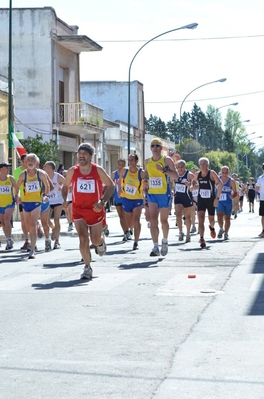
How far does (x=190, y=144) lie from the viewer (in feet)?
399

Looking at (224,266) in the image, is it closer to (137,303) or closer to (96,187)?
(96,187)

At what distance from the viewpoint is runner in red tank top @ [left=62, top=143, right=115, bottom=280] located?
1175cm

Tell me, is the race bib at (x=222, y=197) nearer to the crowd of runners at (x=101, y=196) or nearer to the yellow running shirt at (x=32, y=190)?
the crowd of runners at (x=101, y=196)

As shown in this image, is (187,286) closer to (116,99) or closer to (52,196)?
(52,196)

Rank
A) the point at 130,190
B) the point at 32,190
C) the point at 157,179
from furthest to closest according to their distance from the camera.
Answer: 1. the point at 130,190
2. the point at 32,190
3. the point at 157,179

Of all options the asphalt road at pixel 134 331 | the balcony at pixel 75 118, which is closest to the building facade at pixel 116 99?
the balcony at pixel 75 118

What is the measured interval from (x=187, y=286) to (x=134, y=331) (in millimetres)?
3162

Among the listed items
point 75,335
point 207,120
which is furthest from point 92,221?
point 207,120

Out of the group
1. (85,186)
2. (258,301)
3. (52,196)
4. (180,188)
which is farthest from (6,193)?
(258,301)

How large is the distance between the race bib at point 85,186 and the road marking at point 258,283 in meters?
2.40

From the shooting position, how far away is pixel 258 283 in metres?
11.0

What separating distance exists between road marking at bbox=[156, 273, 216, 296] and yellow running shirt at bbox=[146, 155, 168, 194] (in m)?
3.32

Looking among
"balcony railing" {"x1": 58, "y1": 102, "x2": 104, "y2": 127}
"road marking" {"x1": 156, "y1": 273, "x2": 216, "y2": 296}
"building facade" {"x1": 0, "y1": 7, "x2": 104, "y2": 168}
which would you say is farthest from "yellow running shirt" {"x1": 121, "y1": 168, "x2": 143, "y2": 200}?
"balcony railing" {"x1": 58, "y1": 102, "x2": 104, "y2": 127}

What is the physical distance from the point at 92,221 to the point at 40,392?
21.0 ft
